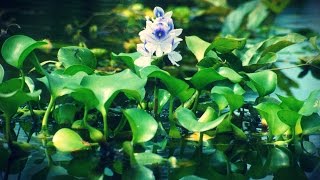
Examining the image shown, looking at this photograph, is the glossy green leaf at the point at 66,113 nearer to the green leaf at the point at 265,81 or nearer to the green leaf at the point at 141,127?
the green leaf at the point at 141,127

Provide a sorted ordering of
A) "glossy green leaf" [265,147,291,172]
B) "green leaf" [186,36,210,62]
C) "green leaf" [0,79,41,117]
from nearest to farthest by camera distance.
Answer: "green leaf" [0,79,41,117]
"glossy green leaf" [265,147,291,172]
"green leaf" [186,36,210,62]

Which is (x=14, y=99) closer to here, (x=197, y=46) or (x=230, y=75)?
(x=230, y=75)

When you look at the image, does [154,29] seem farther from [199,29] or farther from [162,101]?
[199,29]

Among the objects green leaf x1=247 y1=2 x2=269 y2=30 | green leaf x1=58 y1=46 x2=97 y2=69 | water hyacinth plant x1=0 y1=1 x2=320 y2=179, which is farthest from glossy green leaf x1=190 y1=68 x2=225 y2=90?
green leaf x1=247 y1=2 x2=269 y2=30

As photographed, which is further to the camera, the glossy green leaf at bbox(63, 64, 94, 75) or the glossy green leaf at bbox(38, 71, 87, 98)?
the glossy green leaf at bbox(63, 64, 94, 75)

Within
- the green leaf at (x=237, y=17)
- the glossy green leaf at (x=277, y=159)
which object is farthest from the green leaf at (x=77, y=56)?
the green leaf at (x=237, y=17)

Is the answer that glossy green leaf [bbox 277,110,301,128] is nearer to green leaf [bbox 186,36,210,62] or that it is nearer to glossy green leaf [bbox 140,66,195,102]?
glossy green leaf [bbox 140,66,195,102]

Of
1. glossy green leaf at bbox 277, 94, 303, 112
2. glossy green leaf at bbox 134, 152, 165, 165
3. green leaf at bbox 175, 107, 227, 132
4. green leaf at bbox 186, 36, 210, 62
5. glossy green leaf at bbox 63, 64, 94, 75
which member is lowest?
glossy green leaf at bbox 134, 152, 165, 165

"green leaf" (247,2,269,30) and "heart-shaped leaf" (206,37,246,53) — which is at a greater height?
"heart-shaped leaf" (206,37,246,53)
